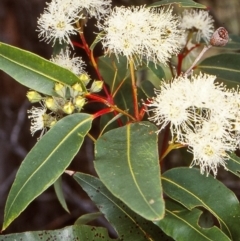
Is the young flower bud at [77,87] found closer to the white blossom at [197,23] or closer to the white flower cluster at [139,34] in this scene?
the white flower cluster at [139,34]

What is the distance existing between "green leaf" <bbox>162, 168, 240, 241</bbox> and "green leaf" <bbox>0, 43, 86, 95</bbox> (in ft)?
0.73

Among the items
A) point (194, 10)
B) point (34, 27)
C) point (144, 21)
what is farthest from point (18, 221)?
point (144, 21)

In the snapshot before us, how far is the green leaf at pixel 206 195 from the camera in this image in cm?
82

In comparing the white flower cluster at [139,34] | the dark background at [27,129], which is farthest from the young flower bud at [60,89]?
the dark background at [27,129]

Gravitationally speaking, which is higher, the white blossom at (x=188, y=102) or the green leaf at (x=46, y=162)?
the white blossom at (x=188, y=102)

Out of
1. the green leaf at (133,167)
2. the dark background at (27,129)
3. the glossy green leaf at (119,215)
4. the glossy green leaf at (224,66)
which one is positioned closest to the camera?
the green leaf at (133,167)

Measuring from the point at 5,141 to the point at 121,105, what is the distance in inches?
39.9

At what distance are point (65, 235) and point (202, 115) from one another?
12.1 inches

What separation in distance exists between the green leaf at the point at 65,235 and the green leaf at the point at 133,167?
18cm

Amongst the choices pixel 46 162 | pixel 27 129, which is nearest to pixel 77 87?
pixel 46 162

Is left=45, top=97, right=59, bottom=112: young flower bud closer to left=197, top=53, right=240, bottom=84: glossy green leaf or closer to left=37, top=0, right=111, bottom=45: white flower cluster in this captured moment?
left=37, top=0, right=111, bottom=45: white flower cluster

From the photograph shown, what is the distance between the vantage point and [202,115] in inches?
31.5

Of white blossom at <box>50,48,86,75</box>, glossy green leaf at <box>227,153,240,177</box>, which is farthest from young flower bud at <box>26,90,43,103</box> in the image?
glossy green leaf at <box>227,153,240,177</box>

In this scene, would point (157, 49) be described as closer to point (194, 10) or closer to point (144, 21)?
point (144, 21)
